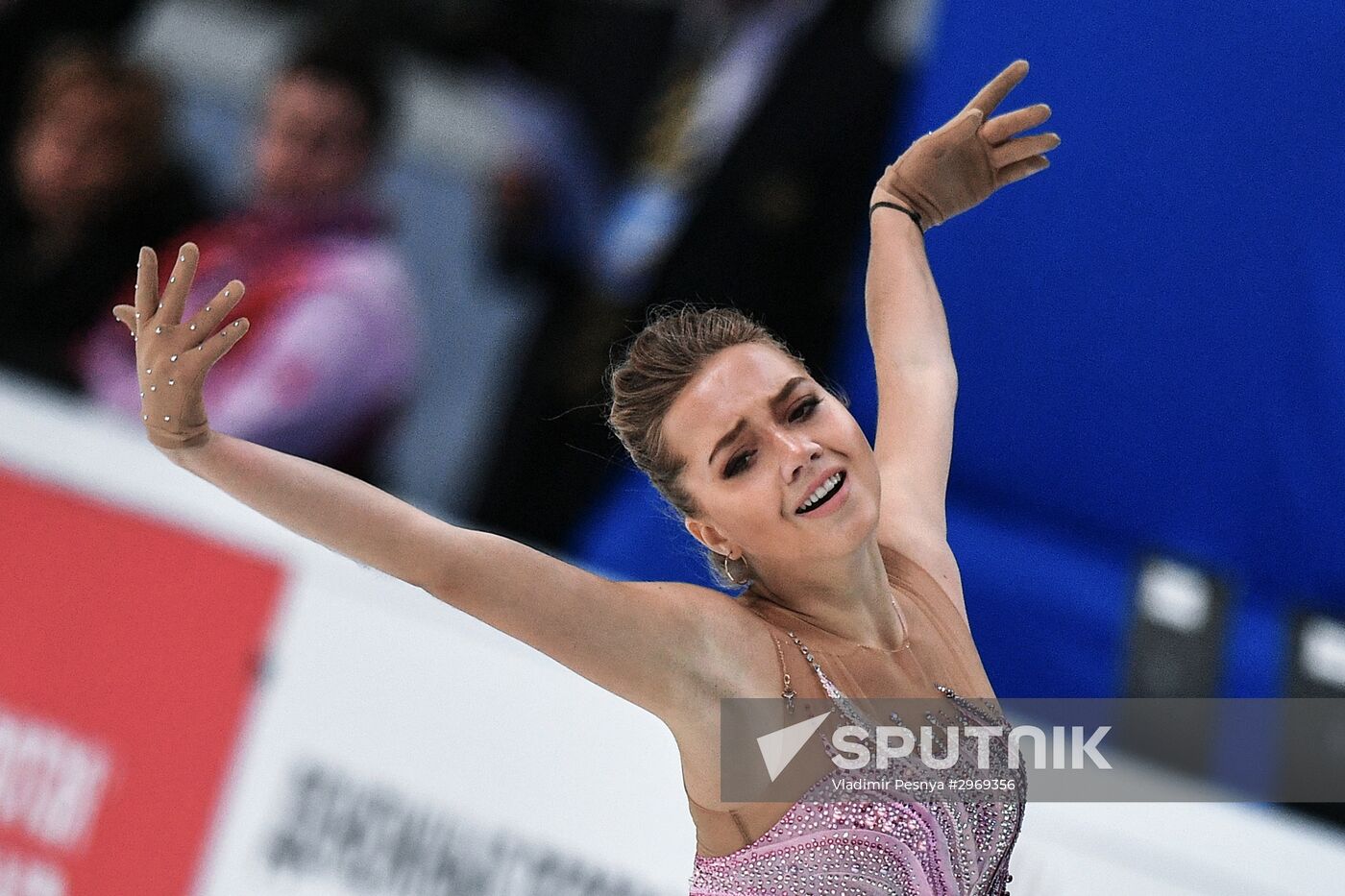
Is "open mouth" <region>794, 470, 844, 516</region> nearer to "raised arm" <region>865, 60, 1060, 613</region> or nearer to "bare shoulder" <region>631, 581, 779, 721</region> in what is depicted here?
"bare shoulder" <region>631, 581, 779, 721</region>

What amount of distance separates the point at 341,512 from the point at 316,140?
205 centimetres

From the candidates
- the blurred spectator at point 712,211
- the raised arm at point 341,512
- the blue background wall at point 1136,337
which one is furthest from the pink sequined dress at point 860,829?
the blurred spectator at point 712,211

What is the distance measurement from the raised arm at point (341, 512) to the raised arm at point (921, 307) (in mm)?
469

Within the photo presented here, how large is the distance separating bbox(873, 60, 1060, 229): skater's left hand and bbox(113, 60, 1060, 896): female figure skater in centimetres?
1

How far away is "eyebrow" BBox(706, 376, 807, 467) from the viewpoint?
1.59m

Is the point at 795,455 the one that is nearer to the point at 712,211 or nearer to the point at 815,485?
the point at 815,485

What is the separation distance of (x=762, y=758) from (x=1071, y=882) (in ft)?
4.02

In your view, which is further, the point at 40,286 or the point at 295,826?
the point at 40,286

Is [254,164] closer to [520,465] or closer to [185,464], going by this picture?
[520,465]

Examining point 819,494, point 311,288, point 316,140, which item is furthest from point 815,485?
point 316,140

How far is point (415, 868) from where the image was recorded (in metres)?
2.83

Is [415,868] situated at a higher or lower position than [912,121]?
lower

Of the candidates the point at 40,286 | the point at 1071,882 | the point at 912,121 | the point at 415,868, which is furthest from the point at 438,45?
the point at 1071,882

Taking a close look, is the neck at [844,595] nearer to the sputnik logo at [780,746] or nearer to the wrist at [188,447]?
the sputnik logo at [780,746]
